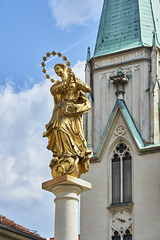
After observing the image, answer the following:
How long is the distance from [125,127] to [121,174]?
2323mm

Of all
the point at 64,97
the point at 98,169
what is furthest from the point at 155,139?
the point at 64,97

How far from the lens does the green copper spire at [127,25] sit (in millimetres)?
32594

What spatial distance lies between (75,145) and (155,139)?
1681 centimetres

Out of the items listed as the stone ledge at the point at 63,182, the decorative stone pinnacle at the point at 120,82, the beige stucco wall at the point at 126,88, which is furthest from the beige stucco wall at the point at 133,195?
the stone ledge at the point at 63,182

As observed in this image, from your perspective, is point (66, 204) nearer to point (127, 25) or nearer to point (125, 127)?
point (125, 127)

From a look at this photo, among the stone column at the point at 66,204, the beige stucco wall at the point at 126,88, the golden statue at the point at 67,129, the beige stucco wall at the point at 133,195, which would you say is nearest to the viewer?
the stone column at the point at 66,204

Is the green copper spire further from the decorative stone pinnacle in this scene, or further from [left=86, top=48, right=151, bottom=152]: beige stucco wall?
the decorative stone pinnacle

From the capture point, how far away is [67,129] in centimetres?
1351

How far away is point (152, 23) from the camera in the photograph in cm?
3334

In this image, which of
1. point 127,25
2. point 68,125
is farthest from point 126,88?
point 68,125

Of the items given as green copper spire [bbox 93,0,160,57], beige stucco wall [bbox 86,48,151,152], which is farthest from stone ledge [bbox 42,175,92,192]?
green copper spire [bbox 93,0,160,57]

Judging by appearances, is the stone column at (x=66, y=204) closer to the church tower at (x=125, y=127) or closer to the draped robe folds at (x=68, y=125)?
the draped robe folds at (x=68, y=125)

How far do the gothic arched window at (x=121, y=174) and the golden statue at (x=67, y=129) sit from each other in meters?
16.0

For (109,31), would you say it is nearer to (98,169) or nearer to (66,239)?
(98,169)
